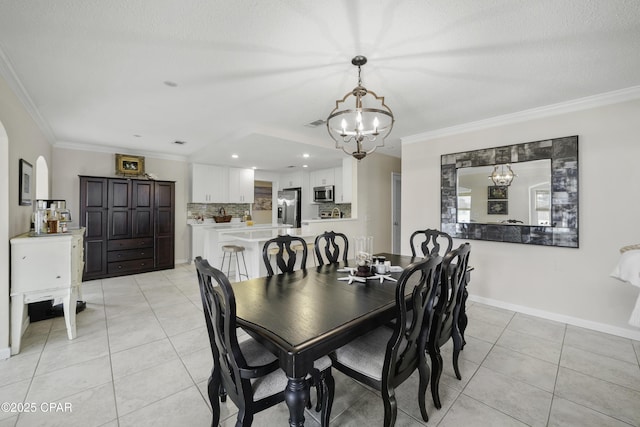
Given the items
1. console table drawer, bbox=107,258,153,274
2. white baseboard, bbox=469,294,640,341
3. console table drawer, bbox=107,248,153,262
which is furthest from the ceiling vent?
console table drawer, bbox=107,258,153,274

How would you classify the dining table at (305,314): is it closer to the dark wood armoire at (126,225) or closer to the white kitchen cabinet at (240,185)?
the dark wood armoire at (126,225)

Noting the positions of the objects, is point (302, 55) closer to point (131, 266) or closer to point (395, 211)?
point (395, 211)

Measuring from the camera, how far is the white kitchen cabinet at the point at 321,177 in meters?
6.56

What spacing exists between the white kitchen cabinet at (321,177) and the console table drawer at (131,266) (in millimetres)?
4002

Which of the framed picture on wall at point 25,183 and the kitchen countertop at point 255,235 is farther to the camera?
the kitchen countertop at point 255,235

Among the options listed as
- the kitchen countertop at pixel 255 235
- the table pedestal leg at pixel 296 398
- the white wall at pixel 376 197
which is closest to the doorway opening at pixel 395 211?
the white wall at pixel 376 197

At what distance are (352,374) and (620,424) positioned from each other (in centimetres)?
168

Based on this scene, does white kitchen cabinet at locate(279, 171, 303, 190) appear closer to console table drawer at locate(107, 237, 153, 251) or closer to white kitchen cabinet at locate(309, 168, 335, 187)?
white kitchen cabinet at locate(309, 168, 335, 187)

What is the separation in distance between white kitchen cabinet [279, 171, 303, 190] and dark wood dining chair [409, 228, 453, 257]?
382 centimetres

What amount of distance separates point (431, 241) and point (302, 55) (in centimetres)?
337

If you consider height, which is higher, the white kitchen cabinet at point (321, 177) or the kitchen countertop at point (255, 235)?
the white kitchen cabinet at point (321, 177)

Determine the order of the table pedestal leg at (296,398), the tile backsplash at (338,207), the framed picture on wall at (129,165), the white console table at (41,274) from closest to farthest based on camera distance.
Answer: the table pedestal leg at (296,398) → the white console table at (41,274) → the framed picture on wall at (129,165) → the tile backsplash at (338,207)

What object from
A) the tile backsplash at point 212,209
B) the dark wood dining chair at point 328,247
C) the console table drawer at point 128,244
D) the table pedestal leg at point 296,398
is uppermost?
the tile backsplash at point 212,209

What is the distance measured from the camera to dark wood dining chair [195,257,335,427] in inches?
47.9
